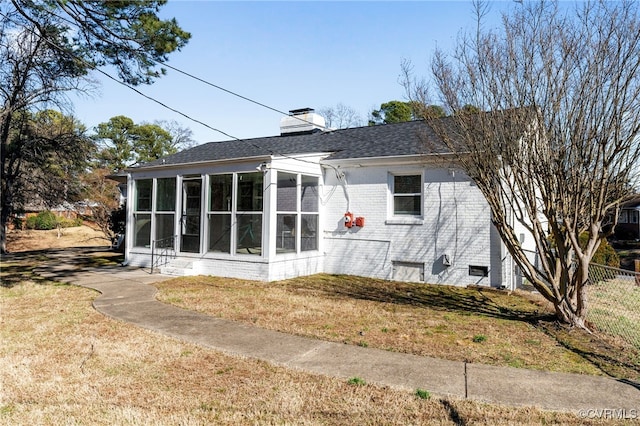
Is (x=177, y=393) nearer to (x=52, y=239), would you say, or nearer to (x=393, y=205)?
(x=393, y=205)

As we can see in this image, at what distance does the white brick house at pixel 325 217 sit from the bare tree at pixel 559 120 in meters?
2.81

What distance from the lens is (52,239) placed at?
27.9 meters

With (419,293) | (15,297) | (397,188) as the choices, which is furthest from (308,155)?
(15,297)

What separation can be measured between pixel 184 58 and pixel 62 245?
854 inches

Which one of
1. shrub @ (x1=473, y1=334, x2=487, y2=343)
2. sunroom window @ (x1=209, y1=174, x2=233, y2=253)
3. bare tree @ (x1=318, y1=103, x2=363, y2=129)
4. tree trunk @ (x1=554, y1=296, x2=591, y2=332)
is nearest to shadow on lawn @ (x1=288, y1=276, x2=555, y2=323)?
tree trunk @ (x1=554, y1=296, x2=591, y2=332)

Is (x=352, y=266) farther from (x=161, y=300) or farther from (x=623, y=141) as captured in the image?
(x=623, y=141)

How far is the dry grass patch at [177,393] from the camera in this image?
349 cm

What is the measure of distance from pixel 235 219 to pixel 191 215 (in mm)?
1772

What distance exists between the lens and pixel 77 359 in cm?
498

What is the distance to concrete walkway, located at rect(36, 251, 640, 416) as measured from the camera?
3.90 meters

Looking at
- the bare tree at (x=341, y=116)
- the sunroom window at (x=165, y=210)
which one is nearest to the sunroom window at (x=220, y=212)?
the sunroom window at (x=165, y=210)

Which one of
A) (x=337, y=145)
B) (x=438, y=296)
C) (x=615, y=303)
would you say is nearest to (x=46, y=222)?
(x=337, y=145)

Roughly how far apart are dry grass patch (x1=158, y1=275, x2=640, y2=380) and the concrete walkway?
334 millimetres

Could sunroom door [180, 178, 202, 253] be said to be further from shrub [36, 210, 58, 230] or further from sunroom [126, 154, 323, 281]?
shrub [36, 210, 58, 230]
